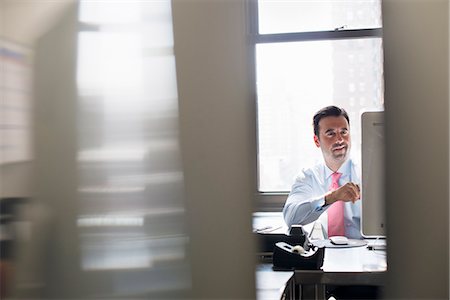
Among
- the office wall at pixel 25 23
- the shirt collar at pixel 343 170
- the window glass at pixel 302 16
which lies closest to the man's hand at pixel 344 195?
the shirt collar at pixel 343 170

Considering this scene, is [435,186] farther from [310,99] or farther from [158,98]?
[310,99]

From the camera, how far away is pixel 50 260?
1142 mm

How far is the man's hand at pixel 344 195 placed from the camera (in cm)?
190

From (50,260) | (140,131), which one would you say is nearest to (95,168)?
(140,131)

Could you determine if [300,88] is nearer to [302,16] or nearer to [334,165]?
[334,165]

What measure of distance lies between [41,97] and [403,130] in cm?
83

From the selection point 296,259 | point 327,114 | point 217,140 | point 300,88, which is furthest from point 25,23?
point 300,88

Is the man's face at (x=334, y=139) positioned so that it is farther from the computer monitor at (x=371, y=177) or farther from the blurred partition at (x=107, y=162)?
the blurred partition at (x=107, y=162)

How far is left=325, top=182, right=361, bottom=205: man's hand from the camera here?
74.8 inches

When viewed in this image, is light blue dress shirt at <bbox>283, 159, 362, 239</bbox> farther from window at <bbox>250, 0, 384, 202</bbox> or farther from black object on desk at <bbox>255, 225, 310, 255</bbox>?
black object on desk at <bbox>255, 225, 310, 255</bbox>

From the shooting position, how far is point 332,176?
2.21m

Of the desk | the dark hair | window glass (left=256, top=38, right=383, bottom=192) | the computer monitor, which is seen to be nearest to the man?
the dark hair

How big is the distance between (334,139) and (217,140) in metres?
1.27

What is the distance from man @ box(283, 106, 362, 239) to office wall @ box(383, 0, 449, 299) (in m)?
1.07
